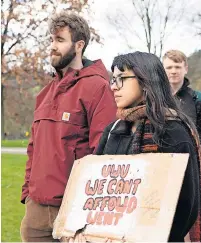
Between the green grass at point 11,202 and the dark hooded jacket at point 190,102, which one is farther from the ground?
the dark hooded jacket at point 190,102

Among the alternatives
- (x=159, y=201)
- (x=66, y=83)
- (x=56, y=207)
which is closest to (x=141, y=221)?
(x=159, y=201)

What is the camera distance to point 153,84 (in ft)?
7.13

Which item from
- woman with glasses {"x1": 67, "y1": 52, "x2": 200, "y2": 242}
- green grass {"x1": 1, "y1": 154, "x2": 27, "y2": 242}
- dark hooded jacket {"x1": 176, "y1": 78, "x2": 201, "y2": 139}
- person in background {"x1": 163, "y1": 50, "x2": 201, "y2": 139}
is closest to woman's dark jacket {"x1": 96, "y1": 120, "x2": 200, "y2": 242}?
woman with glasses {"x1": 67, "y1": 52, "x2": 200, "y2": 242}

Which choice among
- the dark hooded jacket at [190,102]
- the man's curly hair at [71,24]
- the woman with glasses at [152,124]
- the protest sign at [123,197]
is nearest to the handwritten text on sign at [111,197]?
the protest sign at [123,197]

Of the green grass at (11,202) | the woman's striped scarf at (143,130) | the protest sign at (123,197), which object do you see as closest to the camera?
the protest sign at (123,197)

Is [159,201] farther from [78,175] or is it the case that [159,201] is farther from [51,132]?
[51,132]

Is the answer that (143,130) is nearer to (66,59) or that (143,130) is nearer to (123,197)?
(123,197)

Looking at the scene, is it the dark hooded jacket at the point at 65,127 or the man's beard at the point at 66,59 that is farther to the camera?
the man's beard at the point at 66,59

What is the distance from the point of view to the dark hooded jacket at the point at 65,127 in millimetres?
2768

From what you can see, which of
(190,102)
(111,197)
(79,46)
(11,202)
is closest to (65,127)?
(79,46)

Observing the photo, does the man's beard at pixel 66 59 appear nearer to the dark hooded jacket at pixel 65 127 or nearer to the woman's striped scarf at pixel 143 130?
the dark hooded jacket at pixel 65 127

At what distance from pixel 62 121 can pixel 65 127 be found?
0.14 ft

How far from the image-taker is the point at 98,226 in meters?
1.96

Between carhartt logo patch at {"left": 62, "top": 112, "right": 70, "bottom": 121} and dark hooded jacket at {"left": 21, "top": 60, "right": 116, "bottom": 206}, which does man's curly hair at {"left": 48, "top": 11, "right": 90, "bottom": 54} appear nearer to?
dark hooded jacket at {"left": 21, "top": 60, "right": 116, "bottom": 206}
